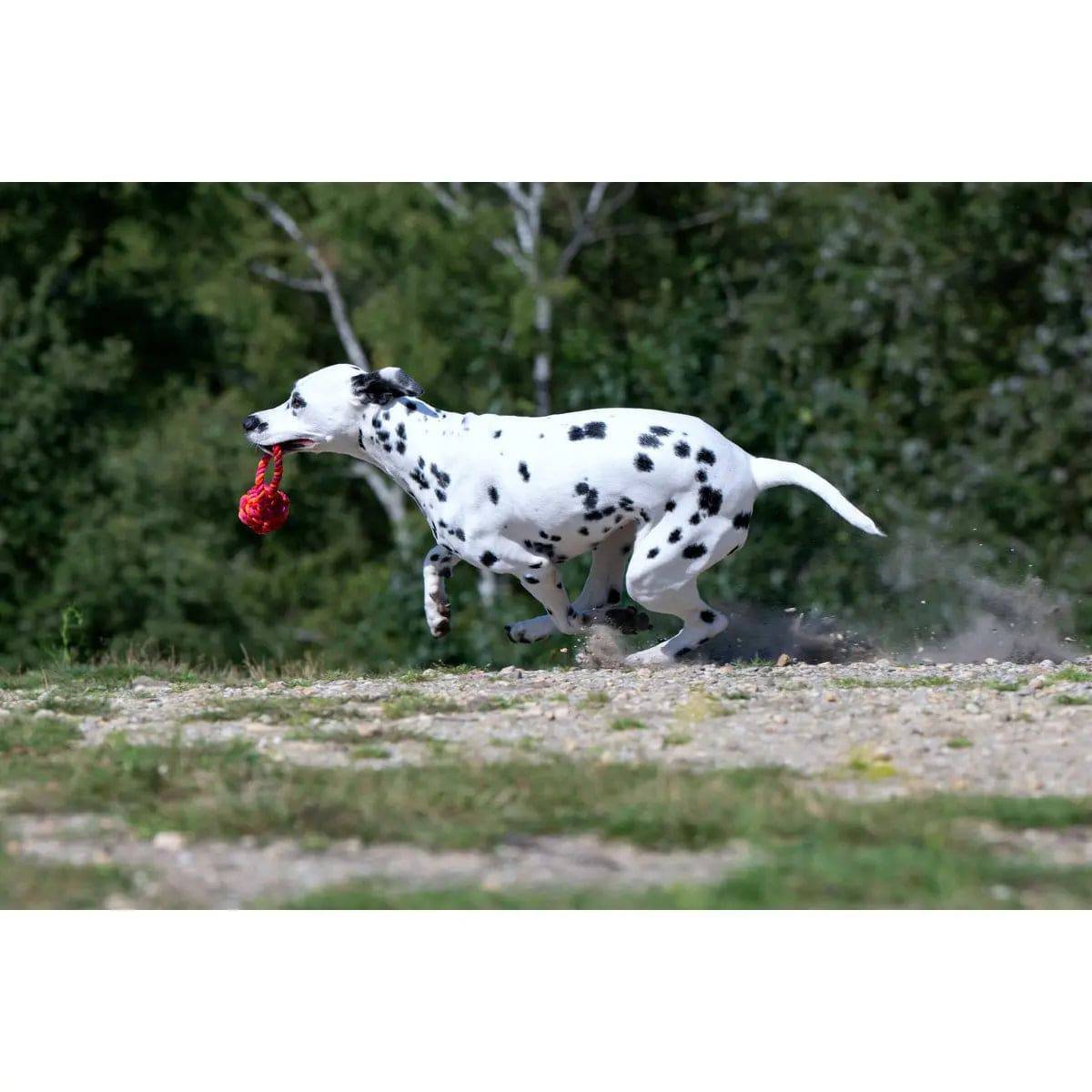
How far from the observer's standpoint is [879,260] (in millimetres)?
24688

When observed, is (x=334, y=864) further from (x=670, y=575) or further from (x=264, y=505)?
(x=264, y=505)

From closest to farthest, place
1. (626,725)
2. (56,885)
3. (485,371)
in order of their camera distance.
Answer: (56,885) → (626,725) → (485,371)

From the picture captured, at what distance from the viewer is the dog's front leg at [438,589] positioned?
11.9 meters

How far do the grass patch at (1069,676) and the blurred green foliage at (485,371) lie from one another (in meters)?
6.82

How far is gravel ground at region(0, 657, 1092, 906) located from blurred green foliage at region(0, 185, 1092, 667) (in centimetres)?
797

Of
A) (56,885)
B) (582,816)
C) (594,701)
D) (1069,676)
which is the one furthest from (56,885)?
(1069,676)

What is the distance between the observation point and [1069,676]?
1118 cm

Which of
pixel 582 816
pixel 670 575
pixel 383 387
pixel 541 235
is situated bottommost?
pixel 582 816

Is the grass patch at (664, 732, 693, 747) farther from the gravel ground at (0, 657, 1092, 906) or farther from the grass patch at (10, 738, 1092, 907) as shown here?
the grass patch at (10, 738, 1092, 907)

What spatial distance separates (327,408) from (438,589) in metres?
1.43

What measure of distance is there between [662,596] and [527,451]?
1268mm

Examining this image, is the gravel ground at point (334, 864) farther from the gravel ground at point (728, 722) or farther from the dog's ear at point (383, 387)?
the dog's ear at point (383, 387)

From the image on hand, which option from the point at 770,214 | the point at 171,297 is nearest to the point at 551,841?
the point at 770,214

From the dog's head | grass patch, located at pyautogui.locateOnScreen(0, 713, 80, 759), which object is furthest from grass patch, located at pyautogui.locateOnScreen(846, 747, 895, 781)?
the dog's head
